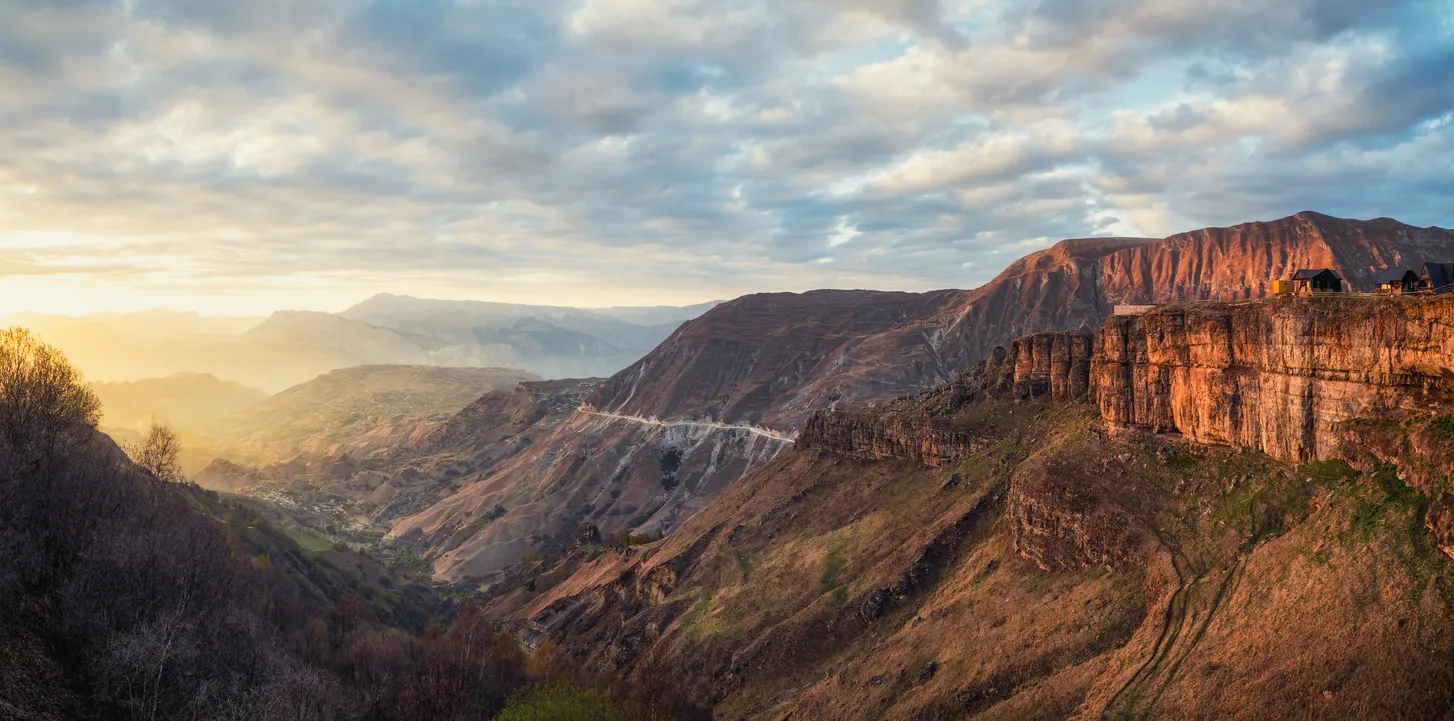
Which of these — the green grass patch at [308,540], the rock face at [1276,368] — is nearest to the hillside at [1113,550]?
the rock face at [1276,368]

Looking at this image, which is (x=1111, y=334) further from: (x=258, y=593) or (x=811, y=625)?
(x=258, y=593)

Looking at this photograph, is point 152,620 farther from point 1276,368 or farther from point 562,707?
point 1276,368

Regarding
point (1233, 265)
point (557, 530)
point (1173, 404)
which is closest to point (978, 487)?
point (1173, 404)

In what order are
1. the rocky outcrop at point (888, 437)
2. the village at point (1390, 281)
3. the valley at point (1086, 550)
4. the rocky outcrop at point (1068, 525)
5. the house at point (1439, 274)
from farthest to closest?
the rocky outcrop at point (888, 437), the rocky outcrop at point (1068, 525), the village at point (1390, 281), the house at point (1439, 274), the valley at point (1086, 550)

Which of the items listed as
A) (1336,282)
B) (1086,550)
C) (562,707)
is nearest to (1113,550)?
(1086,550)

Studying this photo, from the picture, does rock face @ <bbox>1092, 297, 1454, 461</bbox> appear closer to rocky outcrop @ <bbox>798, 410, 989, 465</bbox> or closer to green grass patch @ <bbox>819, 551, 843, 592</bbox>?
rocky outcrop @ <bbox>798, 410, 989, 465</bbox>

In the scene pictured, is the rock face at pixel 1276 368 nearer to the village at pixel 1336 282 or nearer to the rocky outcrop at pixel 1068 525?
the village at pixel 1336 282
